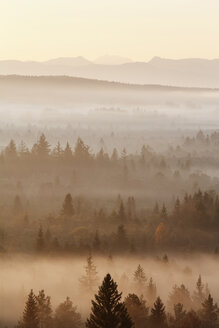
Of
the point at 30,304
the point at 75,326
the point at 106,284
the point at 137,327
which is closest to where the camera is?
the point at 106,284

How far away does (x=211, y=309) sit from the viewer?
7800 inches

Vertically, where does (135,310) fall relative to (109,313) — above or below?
below

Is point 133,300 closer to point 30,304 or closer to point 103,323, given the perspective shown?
point 30,304

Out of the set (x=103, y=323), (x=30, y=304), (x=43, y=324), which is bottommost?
(x=43, y=324)

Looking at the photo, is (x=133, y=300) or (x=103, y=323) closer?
(x=103, y=323)

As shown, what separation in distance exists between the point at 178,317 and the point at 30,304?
182ft

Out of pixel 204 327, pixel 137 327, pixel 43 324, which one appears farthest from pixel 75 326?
pixel 204 327

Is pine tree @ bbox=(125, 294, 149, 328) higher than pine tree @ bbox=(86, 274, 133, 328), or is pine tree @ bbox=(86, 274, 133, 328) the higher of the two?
pine tree @ bbox=(86, 274, 133, 328)

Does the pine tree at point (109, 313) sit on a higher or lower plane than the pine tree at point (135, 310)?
higher

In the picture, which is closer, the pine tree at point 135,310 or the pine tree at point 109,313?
the pine tree at point 109,313

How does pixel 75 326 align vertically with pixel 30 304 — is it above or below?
below

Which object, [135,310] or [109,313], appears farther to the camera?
[135,310]

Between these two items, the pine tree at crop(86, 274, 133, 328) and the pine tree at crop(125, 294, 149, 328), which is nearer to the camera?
the pine tree at crop(86, 274, 133, 328)

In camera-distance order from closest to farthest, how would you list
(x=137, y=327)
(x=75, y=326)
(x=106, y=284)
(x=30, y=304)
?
(x=106, y=284) → (x=30, y=304) → (x=137, y=327) → (x=75, y=326)
